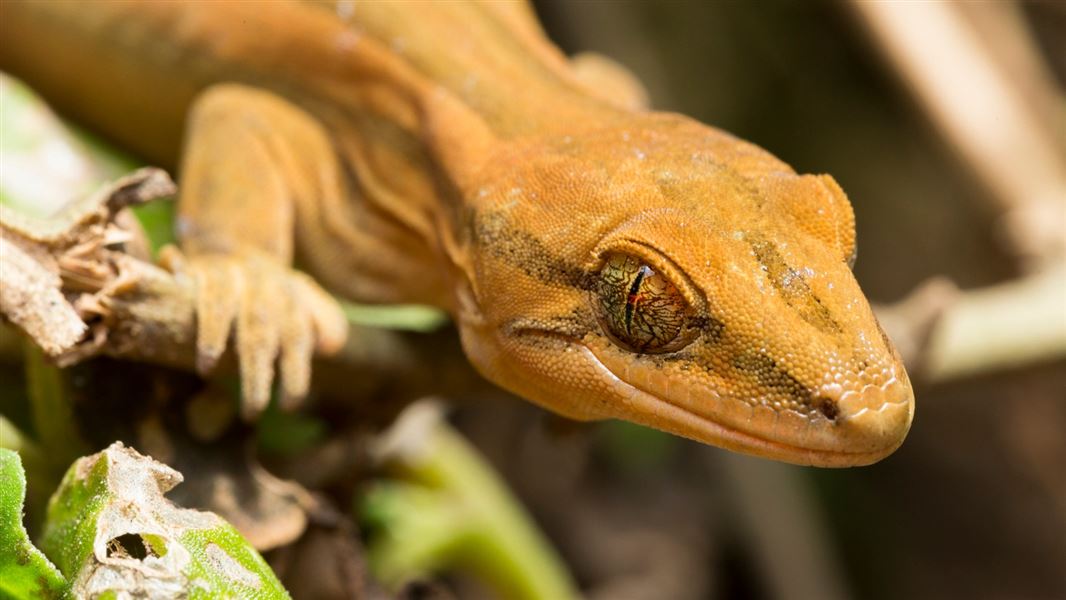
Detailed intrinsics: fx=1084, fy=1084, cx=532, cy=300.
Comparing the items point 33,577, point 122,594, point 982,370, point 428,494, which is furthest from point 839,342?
point 428,494

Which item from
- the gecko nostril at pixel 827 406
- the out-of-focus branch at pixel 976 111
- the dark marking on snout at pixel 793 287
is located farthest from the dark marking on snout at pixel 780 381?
the out-of-focus branch at pixel 976 111

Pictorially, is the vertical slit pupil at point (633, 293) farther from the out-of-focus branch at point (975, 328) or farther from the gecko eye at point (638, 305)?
the out-of-focus branch at point (975, 328)

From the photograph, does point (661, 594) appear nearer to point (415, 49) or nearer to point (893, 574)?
point (893, 574)

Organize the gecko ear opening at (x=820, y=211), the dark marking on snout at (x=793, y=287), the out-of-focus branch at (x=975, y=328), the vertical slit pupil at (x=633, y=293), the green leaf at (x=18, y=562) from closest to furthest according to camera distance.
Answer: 1. the green leaf at (x=18, y=562)
2. the dark marking on snout at (x=793, y=287)
3. the vertical slit pupil at (x=633, y=293)
4. the gecko ear opening at (x=820, y=211)
5. the out-of-focus branch at (x=975, y=328)

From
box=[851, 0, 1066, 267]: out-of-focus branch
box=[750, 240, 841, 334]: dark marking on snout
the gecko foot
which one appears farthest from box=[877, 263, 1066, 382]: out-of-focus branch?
the gecko foot

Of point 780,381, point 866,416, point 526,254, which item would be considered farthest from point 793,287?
point 526,254

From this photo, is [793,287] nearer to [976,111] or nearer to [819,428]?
[819,428]

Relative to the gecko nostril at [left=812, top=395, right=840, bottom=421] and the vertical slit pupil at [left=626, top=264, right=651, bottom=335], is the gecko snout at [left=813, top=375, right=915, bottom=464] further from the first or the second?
the vertical slit pupil at [left=626, top=264, right=651, bottom=335]
